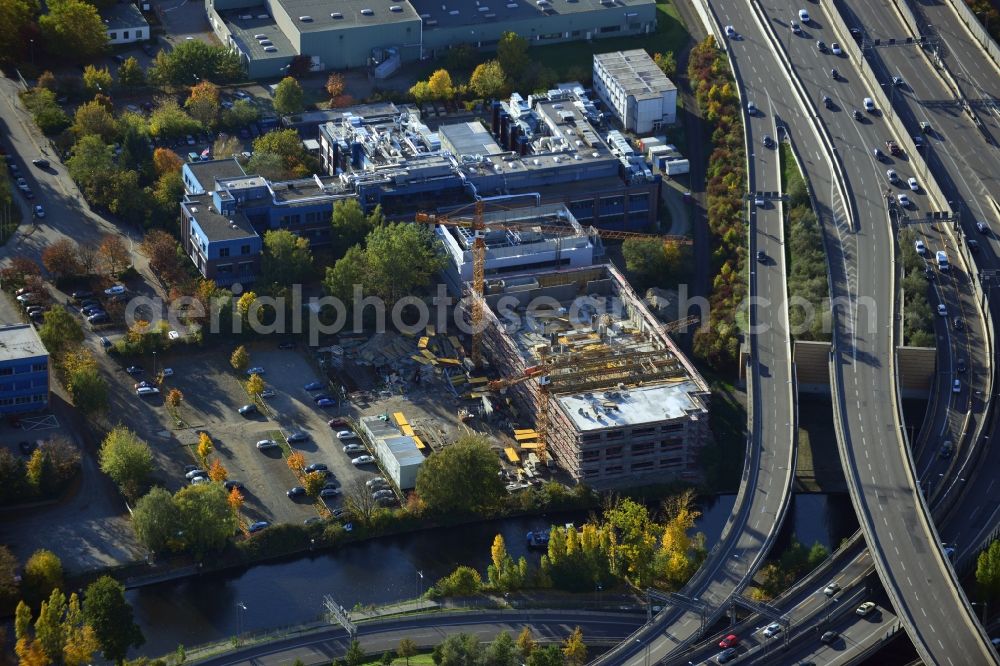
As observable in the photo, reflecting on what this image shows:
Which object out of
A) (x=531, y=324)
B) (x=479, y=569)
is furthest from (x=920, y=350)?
(x=479, y=569)

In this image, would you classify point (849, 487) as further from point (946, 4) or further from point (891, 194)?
point (946, 4)

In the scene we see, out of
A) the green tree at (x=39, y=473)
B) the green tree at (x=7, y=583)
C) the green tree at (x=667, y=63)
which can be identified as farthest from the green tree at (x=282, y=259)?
the green tree at (x=667, y=63)

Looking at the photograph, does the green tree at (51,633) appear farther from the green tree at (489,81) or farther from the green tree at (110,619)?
the green tree at (489,81)

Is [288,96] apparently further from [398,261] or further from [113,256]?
[398,261]

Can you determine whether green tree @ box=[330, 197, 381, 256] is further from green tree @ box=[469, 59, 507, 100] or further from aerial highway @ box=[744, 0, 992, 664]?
aerial highway @ box=[744, 0, 992, 664]

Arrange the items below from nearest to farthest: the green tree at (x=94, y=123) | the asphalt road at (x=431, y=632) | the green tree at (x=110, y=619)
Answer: the green tree at (x=110, y=619) < the asphalt road at (x=431, y=632) < the green tree at (x=94, y=123)

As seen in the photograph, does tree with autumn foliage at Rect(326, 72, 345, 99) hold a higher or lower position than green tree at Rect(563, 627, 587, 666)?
higher

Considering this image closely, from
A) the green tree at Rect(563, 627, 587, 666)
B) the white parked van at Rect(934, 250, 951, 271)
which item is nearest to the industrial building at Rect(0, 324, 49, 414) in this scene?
the green tree at Rect(563, 627, 587, 666)
